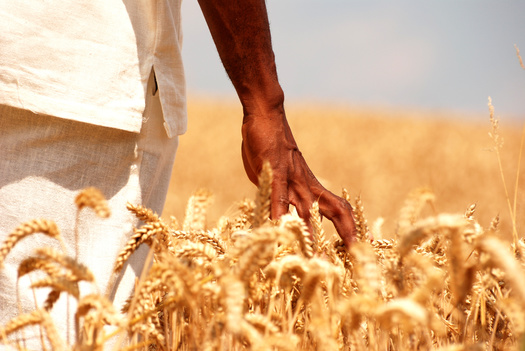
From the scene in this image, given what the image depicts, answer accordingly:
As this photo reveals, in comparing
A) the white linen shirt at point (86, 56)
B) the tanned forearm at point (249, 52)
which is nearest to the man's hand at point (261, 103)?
the tanned forearm at point (249, 52)

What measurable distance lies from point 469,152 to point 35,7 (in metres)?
10.8

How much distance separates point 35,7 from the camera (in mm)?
1246

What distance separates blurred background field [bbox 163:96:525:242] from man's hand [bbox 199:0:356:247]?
11.9 feet

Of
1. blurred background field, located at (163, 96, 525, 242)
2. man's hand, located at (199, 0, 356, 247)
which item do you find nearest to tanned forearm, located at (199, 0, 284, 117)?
man's hand, located at (199, 0, 356, 247)

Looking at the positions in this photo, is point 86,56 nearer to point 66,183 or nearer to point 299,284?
point 66,183

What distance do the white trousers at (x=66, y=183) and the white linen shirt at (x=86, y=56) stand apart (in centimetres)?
6

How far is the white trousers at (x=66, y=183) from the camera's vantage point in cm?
130

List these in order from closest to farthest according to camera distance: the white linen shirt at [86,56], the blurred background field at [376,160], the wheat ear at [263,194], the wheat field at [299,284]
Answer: the wheat field at [299,284], the wheat ear at [263,194], the white linen shirt at [86,56], the blurred background field at [376,160]

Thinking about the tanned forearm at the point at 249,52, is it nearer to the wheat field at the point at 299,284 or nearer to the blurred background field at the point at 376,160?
the wheat field at the point at 299,284

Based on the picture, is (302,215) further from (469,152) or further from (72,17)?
(469,152)

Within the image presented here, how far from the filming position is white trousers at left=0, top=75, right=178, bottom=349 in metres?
1.30

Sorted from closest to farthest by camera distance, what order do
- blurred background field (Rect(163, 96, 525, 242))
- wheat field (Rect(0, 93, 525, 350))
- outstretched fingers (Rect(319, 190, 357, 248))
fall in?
wheat field (Rect(0, 93, 525, 350)), outstretched fingers (Rect(319, 190, 357, 248)), blurred background field (Rect(163, 96, 525, 242))

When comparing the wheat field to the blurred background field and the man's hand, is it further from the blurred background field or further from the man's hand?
the blurred background field

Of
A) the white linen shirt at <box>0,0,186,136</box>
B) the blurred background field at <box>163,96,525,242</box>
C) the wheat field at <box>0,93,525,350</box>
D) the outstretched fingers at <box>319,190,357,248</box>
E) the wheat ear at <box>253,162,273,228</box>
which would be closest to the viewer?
the wheat field at <box>0,93,525,350</box>
